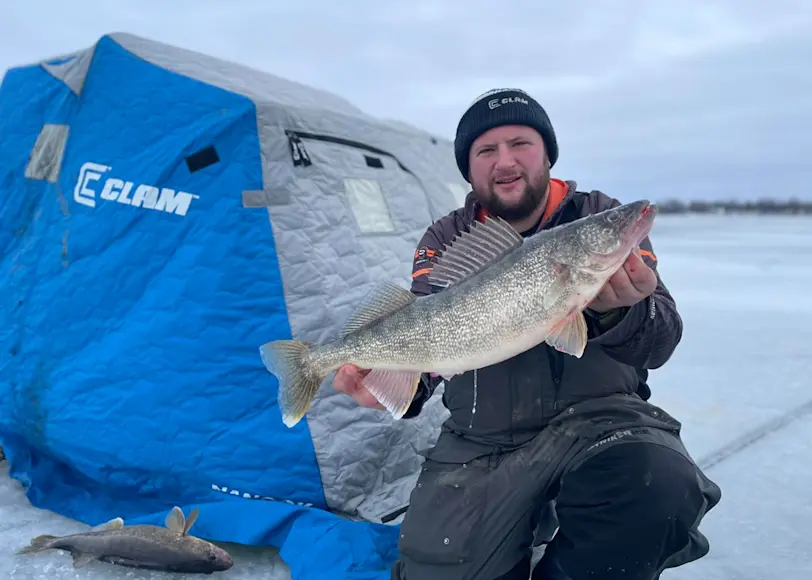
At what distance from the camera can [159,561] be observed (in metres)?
2.68

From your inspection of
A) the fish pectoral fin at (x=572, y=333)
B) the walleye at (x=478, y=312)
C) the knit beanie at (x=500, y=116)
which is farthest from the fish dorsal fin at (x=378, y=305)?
the knit beanie at (x=500, y=116)

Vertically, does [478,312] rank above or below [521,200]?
below

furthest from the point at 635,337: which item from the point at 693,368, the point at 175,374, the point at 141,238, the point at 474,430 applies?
the point at 693,368

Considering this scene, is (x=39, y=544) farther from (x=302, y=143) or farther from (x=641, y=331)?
(x=641, y=331)

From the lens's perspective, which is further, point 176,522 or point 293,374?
point 176,522

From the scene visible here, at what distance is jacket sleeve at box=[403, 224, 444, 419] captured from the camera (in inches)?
107

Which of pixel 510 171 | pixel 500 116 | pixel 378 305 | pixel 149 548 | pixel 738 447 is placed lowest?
pixel 149 548

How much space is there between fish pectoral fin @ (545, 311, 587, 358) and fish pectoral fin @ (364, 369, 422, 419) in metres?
0.59

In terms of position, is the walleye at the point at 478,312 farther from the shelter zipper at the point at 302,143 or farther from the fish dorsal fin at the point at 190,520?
the shelter zipper at the point at 302,143

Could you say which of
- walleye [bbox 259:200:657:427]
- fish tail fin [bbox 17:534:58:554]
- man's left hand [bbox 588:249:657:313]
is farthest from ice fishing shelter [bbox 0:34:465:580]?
man's left hand [bbox 588:249:657:313]

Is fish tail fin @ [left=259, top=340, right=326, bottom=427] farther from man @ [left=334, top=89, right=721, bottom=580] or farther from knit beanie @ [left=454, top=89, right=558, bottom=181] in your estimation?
knit beanie @ [left=454, top=89, right=558, bottom=181]

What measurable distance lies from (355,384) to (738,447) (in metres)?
2.60

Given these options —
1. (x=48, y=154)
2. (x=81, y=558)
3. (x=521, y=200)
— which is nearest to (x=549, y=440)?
(x=521, y=200)

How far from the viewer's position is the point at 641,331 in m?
2.23
